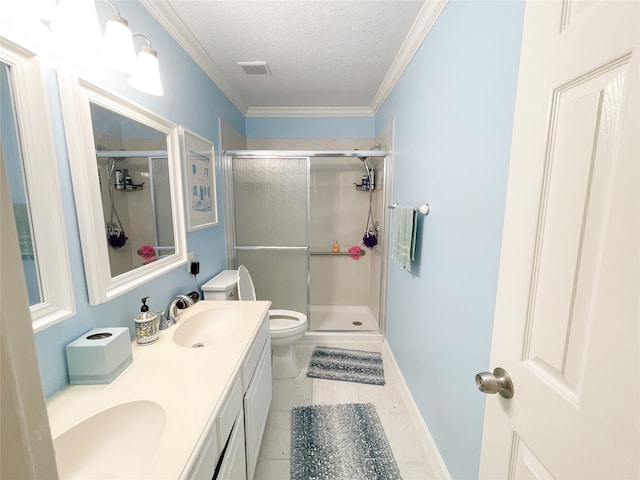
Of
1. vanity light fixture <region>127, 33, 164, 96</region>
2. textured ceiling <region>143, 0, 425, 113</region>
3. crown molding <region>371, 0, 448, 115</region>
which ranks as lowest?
vanity light fixture <region>127, 33, 164, 96</region>

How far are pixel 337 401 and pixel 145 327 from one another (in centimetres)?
138

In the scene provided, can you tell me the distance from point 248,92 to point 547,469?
9.67ft

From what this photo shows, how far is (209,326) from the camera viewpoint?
1.54m

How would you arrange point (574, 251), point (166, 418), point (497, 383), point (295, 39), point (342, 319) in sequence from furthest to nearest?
1. point (342, 319)
2. point (295, 39)
3. point (166, 418)
4. point (497, 383)
5. point (574, 251)

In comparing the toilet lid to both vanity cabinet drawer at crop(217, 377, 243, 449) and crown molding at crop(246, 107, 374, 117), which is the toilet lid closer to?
vanity cabinet drawer at crop(217, 377, 243, 449)

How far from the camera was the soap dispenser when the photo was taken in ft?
3.82

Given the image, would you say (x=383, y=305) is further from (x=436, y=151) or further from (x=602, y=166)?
(x=602, y=166)

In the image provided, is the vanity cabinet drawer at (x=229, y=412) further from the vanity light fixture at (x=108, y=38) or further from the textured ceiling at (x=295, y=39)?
the textured ceiling at (x=295, y=39)

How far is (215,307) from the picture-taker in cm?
160

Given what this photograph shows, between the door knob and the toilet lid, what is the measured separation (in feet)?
5.17

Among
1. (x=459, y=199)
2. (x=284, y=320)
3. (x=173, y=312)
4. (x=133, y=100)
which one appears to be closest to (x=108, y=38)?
(x=133, y=100)

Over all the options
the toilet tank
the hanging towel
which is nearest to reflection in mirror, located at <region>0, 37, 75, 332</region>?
the toilet tank

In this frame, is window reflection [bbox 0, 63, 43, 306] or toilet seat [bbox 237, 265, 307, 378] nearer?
window reflection [bbox 0, 63, 43, 306]

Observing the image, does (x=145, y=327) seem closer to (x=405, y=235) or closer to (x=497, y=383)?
(x=497, y=383)
